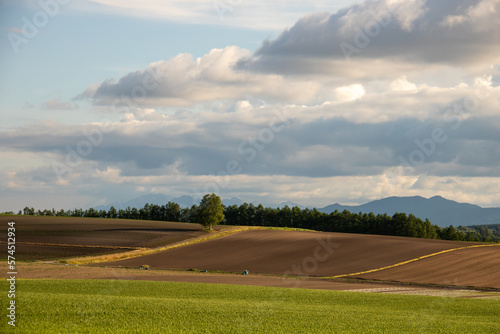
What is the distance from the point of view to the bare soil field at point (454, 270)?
49.4 metres

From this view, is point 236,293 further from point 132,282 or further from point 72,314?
point 72,314

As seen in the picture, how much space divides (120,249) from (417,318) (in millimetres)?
60231

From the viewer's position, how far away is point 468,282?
1909 inches

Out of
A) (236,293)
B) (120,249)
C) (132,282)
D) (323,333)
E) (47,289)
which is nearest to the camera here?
(323,333)

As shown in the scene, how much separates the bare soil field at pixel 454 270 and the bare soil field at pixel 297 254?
3.58 metres

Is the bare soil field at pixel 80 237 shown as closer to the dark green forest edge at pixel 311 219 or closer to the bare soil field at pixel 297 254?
the bare soil field at pixel 297 254

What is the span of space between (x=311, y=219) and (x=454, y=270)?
108360 millimetres

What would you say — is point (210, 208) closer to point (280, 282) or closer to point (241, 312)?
point (280, 282)

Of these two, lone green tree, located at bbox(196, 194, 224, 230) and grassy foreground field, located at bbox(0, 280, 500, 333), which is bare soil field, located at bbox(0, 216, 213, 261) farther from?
grassy foreground field, located at bbox(0, 280, 500, 333)

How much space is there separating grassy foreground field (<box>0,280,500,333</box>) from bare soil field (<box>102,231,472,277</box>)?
78.2 ft

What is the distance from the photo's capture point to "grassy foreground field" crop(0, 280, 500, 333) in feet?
71.4

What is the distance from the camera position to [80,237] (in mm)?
89250

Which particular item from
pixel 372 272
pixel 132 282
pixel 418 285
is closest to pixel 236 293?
pixel 132 282

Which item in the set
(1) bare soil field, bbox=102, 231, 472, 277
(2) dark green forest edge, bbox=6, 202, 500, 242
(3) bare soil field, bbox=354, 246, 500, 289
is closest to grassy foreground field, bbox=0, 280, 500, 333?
(3) bare soil field, bbox=354, 246, 500, 289
